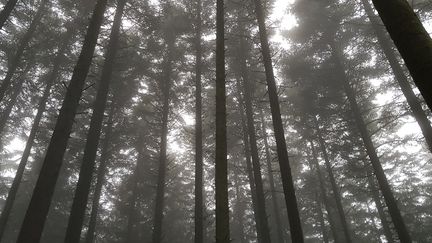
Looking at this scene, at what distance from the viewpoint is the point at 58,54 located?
797 inches

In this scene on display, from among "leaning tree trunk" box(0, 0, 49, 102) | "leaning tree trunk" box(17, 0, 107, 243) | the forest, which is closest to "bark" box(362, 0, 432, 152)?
the forest

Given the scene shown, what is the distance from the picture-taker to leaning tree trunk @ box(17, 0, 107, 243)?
288 inches

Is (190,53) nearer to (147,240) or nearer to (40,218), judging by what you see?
(147,240)

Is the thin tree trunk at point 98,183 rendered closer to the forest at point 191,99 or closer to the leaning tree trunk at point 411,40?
the forest at point 191,99

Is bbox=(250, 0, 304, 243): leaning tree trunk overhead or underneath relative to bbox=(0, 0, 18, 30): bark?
underneath

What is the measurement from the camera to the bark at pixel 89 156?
10391 mm

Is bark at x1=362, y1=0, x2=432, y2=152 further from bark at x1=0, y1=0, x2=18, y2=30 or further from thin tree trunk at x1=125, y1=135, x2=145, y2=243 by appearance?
thin tree trunk at x1=125, y1=135, x2=145, y2=243

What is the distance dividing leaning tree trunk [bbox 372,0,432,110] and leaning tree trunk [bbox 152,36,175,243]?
1385cm

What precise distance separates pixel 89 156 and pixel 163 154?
5053 millimetres

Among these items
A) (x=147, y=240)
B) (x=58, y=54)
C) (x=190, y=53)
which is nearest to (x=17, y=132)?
(x=58, y=54)

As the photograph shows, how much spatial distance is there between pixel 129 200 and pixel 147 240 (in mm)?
3313

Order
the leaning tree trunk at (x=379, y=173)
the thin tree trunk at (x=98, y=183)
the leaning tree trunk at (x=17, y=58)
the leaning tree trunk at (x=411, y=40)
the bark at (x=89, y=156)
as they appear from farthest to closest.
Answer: the thin tree trunk at (x=98, y=183)
the leaning tree trunk at (x=17, y=58)
the leaning tree trunk at (x=379, y=173)
the bark at (x=89, y=156)
the leaning tree trunk at (x=411, y=40)

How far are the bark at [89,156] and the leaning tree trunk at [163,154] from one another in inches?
174

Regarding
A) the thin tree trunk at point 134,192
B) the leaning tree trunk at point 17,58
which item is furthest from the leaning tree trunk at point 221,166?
the thin tree trunk at point 134,192
